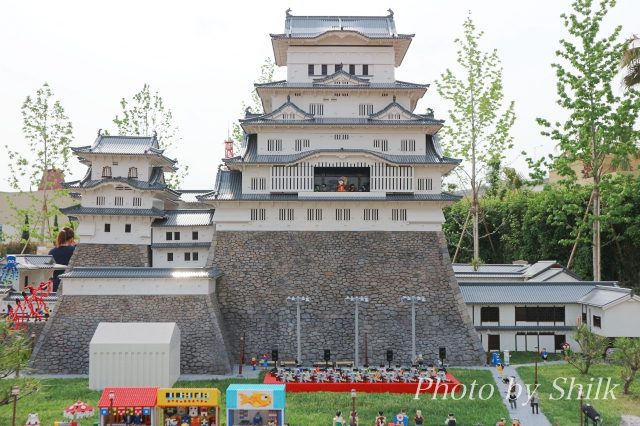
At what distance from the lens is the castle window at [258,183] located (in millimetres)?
28031

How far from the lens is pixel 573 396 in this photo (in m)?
20.6

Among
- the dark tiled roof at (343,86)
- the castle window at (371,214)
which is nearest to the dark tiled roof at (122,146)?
the dark tiled roof at (343,86)

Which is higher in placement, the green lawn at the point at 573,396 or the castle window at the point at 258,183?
the castle window at the point at 258,183

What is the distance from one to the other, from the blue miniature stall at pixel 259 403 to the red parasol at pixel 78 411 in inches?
179

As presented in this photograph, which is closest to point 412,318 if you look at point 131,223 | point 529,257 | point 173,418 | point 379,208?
point 379,208

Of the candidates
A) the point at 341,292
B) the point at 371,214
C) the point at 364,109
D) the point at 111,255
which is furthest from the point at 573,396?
the point at 111,255

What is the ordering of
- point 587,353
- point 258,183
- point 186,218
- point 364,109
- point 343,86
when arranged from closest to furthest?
point 587,353 < point 258,183 < point 343,86 < point 186,218 < point 364,109

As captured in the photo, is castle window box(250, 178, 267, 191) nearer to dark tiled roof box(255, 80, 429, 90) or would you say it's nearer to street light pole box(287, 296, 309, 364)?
dark tiled roof box(255, 80, 429, 90)

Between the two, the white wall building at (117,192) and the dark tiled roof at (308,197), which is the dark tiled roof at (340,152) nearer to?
the dark tiled roof at (308,197)

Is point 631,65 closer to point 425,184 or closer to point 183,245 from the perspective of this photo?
point 425,184

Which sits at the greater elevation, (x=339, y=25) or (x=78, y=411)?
(x=339, y=25)

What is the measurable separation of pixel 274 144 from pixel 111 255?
9.23m

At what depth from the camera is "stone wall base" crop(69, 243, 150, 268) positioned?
28.3m

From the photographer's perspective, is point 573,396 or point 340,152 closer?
point 573,396
